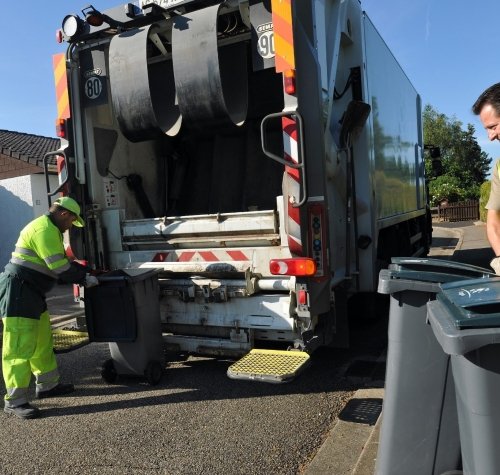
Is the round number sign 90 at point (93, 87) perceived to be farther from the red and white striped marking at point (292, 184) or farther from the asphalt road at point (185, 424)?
the asphalt road at point (185, 424)

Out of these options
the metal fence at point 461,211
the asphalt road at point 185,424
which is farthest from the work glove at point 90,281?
the metal fence at point 461,211

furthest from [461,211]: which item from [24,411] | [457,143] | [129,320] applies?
[24,411]

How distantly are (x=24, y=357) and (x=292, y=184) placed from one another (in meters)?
2.32

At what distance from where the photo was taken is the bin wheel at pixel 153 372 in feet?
12.5

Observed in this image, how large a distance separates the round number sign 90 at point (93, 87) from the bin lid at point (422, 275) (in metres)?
3.09

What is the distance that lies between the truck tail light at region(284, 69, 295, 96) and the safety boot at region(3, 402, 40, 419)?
2796mm

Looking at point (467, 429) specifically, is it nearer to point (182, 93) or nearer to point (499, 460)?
point (499, 460)

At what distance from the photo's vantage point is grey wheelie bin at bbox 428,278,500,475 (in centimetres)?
136

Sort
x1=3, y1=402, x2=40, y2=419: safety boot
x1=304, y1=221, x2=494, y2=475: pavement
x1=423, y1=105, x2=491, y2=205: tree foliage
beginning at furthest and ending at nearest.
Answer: x1=423, y1=105, x2=491, y2=205: tree foliage
x1=3, y1=402, x2=40, y2=419: safety boot
x1=304, y1=221, x2=494, y2=475: pavement

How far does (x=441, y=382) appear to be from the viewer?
1974mm

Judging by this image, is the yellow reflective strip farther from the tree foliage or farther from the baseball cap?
the tree foliage

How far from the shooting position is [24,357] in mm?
3594

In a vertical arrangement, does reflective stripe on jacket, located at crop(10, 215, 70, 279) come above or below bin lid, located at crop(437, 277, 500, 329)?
above

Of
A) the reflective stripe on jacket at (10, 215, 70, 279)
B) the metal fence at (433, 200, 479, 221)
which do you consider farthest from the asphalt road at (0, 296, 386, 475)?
the metal fence at (433, 200, 479, 221)
